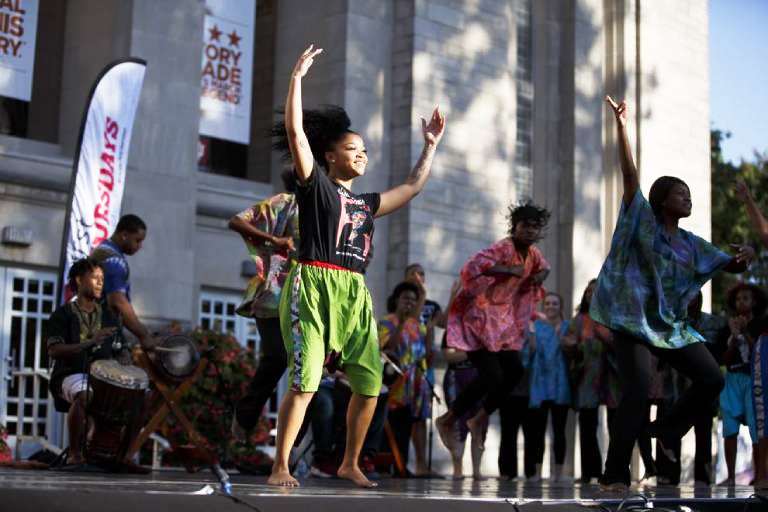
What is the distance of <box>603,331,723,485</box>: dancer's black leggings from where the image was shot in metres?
7.85

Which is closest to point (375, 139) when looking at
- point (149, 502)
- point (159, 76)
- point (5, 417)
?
point (159, 76)

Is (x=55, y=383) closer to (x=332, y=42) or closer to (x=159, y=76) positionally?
(x=159, y=76)

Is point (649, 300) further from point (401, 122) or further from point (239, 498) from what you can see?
point (401, 122)

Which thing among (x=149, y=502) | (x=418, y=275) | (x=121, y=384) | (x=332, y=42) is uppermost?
(x=332, y=42)

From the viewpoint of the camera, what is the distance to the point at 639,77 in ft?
65.9

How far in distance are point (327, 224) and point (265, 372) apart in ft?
6.91

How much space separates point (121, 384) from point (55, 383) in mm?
631

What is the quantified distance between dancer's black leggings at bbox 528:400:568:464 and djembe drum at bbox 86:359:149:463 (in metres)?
5.01

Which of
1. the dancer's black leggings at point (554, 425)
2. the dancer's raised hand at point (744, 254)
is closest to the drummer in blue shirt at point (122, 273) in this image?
the dancer's raised hand at point (744, 254)

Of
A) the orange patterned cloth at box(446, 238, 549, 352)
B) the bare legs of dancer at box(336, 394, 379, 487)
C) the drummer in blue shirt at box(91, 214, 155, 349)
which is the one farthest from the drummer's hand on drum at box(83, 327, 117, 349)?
the orange patterned cloth at box(446, 238, 549, 352)

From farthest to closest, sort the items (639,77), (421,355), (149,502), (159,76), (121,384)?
(639,77), (159,76), (421,355), (121,384), (149,502)

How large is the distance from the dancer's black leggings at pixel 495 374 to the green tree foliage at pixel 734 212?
73.0 ft

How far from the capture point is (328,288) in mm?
6945

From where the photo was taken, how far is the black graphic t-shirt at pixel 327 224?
702cm
